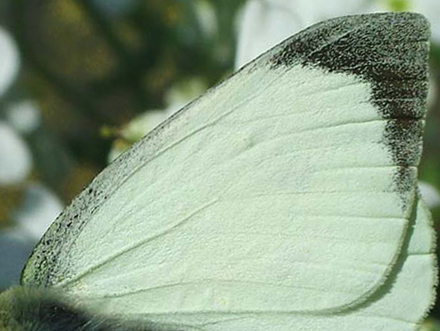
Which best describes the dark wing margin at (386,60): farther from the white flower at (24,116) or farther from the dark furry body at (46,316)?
the white flower at (24,116)

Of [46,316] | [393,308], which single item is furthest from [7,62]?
[393,308]

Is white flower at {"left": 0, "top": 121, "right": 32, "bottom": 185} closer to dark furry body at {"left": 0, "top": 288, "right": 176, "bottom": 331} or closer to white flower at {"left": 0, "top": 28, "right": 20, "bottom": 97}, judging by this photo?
white flower at {"left": 0, "top": 28, "right": 20, "bottom": 97}

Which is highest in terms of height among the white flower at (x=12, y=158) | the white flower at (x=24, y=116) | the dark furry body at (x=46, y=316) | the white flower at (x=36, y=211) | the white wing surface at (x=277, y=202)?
the white flower at (x=24, y=116)

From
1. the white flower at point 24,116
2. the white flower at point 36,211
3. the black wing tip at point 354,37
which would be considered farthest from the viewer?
the white flower at point 24,116

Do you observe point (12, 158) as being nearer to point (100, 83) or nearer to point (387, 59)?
point (100, 83)

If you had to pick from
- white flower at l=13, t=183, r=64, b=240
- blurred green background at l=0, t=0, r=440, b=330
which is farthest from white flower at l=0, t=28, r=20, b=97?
white flower at l=13, t=183, r=64, b=240

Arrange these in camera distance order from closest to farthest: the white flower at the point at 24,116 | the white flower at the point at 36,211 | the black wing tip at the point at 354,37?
the black wing tip at the point at 354,37 < the white flower at the point at 36,211 < the white flower at the point at 24,116

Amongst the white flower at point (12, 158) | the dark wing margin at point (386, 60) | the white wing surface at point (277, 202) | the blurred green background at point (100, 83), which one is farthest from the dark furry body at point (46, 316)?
the white flower at point (12, 158)

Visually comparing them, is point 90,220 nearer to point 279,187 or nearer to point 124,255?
point 124,255
